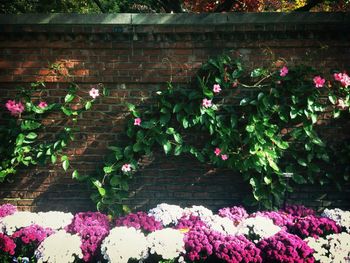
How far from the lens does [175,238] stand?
10.7 feet

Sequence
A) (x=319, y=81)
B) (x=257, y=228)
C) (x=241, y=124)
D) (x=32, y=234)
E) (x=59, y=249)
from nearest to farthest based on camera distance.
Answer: (x=59, y=249) → (x=32, y=234) → (x=257, y=228) → (x=319, y=81) → (x=241, y=124)

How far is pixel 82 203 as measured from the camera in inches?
178

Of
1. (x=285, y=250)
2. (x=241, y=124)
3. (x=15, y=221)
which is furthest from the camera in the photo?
(x=241, y=124)

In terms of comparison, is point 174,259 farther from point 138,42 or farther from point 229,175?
point 138,42

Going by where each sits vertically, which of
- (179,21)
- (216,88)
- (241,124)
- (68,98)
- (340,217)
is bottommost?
(340,217)

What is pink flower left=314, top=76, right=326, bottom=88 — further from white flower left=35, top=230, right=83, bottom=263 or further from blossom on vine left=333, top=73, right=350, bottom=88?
white flower left=35, top=230, right=83, bottom=263

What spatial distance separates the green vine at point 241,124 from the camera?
13.9 feet

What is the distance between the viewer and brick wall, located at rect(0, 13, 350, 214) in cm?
418

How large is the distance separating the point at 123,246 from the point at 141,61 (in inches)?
86.2

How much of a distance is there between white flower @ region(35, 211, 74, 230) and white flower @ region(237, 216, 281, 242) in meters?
1.82

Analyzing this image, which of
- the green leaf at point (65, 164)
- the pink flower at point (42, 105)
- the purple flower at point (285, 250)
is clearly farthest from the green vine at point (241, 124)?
the purple flower at point (285, 250)

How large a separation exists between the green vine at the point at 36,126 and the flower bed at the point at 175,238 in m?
0.71

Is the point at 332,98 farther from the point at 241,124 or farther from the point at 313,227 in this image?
the point at 313,227

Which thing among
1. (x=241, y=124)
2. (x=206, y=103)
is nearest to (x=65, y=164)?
(x=206, y=103)
